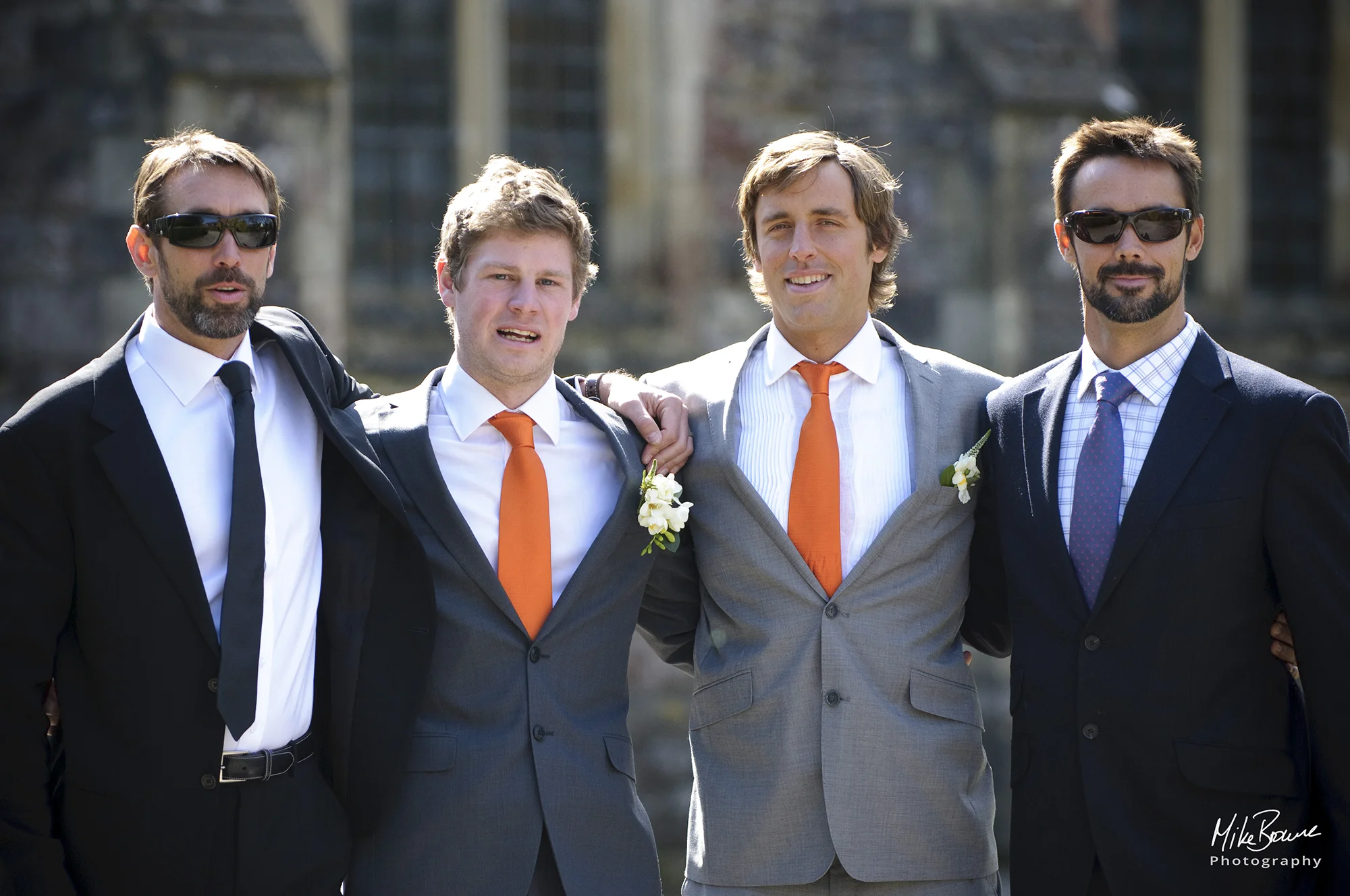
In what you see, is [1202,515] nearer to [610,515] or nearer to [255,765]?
[610,515]

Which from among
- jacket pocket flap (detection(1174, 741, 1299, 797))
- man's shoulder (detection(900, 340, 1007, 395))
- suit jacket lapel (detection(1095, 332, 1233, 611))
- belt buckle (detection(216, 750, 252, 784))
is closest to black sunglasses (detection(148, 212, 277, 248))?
belt buckle (detection(216, 750, 252, 784))

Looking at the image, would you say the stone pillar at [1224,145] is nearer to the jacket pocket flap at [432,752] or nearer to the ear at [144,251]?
the jacket pocket flap at [432,752]

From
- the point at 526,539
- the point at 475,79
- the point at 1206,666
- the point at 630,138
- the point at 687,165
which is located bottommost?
the point at 1206,666

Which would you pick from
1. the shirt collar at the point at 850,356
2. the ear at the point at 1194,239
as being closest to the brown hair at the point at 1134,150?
the ear at the point at 1194,239

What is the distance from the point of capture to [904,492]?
3529 mm

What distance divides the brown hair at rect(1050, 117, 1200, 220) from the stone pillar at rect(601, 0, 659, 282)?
557 cm

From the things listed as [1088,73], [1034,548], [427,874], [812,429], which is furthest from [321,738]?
[1088,73]

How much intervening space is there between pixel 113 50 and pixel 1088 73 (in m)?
5.38

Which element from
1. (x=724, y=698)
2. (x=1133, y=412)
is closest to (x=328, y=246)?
(x=724, y=698)

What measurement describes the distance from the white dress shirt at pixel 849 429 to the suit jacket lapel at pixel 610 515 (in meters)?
0.29

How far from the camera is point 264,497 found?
10.3 feet

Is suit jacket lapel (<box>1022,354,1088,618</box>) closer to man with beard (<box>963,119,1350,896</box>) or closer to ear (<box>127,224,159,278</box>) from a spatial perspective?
man with beard (<box>963,119,1350,896</box>)

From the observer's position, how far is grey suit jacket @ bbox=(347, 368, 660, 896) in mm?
3172

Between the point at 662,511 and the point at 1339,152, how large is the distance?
29.2 feet
